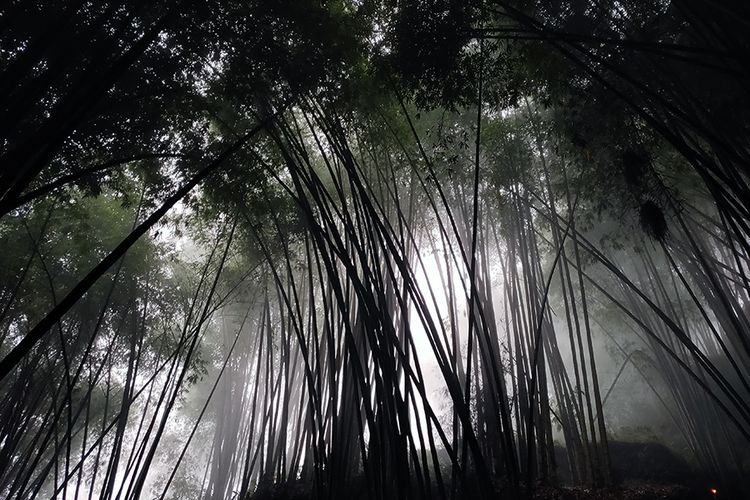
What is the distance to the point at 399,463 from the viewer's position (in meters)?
2.09

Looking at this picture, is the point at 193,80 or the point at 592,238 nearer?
the point at 193,80

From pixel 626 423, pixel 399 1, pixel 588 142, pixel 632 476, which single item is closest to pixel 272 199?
pixel 399 1

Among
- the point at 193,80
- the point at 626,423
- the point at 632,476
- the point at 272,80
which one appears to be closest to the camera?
the point at 272,80

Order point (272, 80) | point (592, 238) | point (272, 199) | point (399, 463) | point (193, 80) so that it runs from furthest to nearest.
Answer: point (592, 238) < point (272, 199) < point (193, 80) < point (272, 80) < point (399, 463)

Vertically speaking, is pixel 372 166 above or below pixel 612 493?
above

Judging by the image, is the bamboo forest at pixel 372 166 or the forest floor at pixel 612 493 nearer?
the bamboo forest at pixel 372 166

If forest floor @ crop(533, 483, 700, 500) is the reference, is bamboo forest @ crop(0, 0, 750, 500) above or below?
above

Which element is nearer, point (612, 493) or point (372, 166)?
point (612, 493)

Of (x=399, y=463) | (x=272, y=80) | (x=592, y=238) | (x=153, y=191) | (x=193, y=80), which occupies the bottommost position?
(x=399, y=463)

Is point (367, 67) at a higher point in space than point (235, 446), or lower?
higher

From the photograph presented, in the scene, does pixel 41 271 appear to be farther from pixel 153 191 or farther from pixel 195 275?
pixel 153 191

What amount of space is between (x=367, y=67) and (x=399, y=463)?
139 inches

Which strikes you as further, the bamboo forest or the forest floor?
the forest floor

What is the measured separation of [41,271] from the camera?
6.03m
